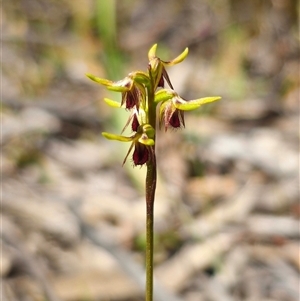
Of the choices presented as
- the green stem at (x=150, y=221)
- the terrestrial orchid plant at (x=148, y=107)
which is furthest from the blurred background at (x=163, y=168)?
the terrestrial orchid plant at (x=148, y=107)

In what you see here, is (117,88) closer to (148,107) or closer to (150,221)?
(148,107)

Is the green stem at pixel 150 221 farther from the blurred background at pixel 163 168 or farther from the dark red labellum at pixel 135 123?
the blurred background at pixel 163 168

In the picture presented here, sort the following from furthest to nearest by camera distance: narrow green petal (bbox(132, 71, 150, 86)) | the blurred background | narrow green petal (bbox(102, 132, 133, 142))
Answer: the blurred background
narrow green petal (bbox(132, 71, 150, 86))
narrow green petal (bbox(102, 132, 133, 142))

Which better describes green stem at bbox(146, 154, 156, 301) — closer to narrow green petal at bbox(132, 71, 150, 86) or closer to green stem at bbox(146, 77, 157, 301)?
green stem at bbox(146, 77, 157, 301)

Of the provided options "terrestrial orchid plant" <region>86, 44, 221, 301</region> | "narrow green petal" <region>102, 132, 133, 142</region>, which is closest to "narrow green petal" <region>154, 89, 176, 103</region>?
"terrestrial orchid plant" <region>86, 44, 221, 301</region>

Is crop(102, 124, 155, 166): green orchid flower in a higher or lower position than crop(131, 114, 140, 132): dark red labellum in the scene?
lower

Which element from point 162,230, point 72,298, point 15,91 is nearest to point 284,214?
point 162,230

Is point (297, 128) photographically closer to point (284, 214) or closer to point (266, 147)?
point (266, 147)

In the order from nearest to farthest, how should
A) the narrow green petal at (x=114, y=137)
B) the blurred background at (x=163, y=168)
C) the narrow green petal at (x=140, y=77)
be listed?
the narrow green petal at (x=114, y=137)
the narrow green petal at (x=140, y=77)
the blurred background at (x=163, y=168)

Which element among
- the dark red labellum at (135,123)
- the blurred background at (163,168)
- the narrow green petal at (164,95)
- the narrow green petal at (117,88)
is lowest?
the dark red labellum at (135,123)
